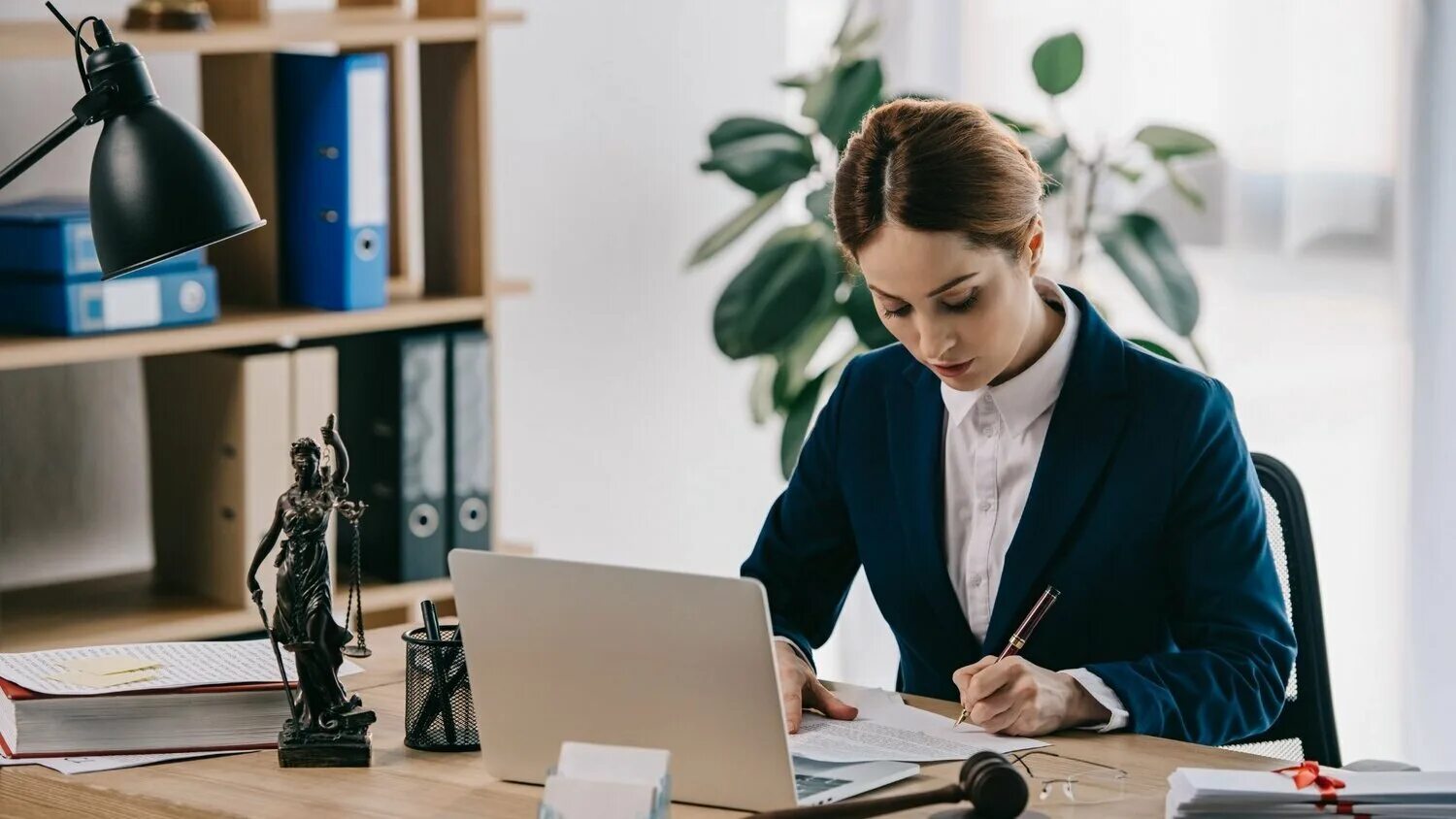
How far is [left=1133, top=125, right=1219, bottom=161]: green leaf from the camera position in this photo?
3029 millimetres

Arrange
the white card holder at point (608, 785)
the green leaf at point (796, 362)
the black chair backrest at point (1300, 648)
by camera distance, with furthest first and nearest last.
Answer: the green leaf at point (796, 362) → the black chair backrest at point (1300, 648) → the white card holder at point (608, 785)

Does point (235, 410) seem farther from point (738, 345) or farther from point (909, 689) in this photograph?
point (909, 689)

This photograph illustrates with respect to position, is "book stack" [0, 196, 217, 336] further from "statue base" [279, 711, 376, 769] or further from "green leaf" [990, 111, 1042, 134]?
"green leaf" [990, 111, 1042, 134]

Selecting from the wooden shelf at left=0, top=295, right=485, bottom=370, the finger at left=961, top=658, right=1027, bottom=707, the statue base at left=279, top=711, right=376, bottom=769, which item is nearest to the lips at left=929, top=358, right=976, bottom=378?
the finger at left=961, top=658, right=1027, bottom=707

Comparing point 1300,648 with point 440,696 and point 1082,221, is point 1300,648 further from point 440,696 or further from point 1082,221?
point 1082,221

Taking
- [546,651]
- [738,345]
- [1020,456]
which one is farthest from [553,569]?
[738,345]

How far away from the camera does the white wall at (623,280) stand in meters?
3.56

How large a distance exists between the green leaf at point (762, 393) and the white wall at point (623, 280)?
369mm

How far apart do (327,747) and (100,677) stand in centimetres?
25

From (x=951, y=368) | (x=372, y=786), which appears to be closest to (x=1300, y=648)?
(x=951, y=368)

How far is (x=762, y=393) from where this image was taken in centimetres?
350

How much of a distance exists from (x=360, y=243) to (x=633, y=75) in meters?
1.03

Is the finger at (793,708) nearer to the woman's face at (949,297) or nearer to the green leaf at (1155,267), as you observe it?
the woman's face at (949,297)

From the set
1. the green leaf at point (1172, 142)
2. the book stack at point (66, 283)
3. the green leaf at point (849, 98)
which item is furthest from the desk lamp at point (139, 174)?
the green leaf at point (1172, 142)
